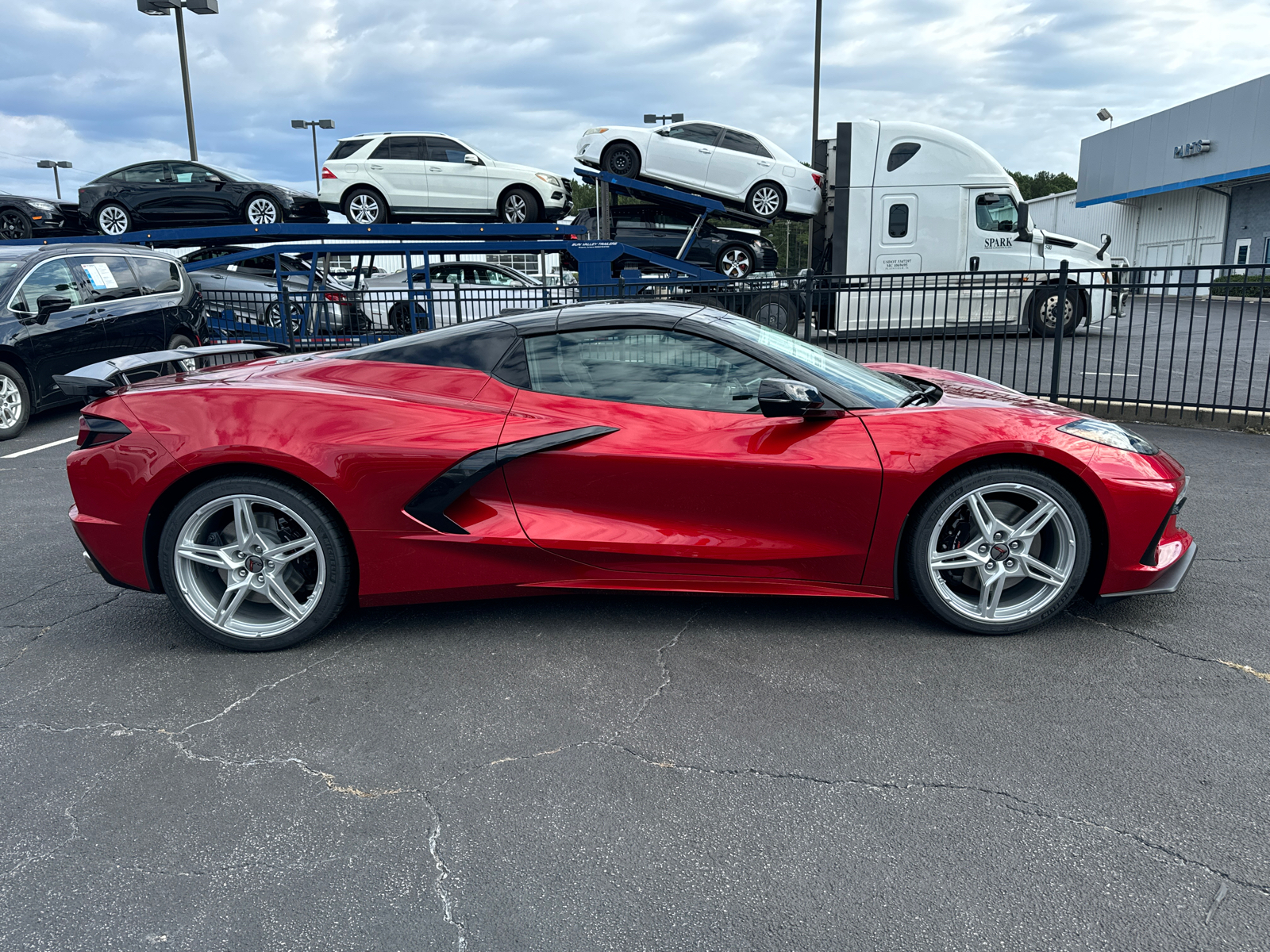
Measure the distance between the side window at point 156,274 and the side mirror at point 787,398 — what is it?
28.5 ft

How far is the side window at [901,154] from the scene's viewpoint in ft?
46.8

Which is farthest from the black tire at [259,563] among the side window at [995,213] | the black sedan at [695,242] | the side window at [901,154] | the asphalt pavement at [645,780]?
the side window at [995,213]

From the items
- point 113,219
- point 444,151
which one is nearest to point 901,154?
point 444,151

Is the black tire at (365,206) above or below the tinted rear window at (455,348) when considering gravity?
above

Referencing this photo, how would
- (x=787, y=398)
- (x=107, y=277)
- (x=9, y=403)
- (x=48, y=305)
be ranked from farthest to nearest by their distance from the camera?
(x=107, y=277)
(x=48, y=305)
(x=9, y=403)
(x=787, y=398)

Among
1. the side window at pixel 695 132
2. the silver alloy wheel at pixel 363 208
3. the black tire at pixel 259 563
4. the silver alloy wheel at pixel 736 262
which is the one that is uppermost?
the side window at pixel 695 132

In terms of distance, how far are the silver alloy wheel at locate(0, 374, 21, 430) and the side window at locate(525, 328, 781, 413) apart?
22.9ft

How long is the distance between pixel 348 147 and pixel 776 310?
811 cm

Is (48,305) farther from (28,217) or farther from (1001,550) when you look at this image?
(1001,550)

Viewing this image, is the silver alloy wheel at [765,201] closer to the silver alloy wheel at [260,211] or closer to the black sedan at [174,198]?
the black sedan at [174,198]

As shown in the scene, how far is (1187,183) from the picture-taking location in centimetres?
3447

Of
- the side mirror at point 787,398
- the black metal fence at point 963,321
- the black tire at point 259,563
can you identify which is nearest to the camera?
the side mirror at point 787,398

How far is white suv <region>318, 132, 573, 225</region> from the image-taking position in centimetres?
1409

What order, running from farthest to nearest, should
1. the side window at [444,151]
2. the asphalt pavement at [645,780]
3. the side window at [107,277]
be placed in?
1. the side window at [444,151]
2. the side window at [107,277]
3. the asphalt pavement at [645,780]
